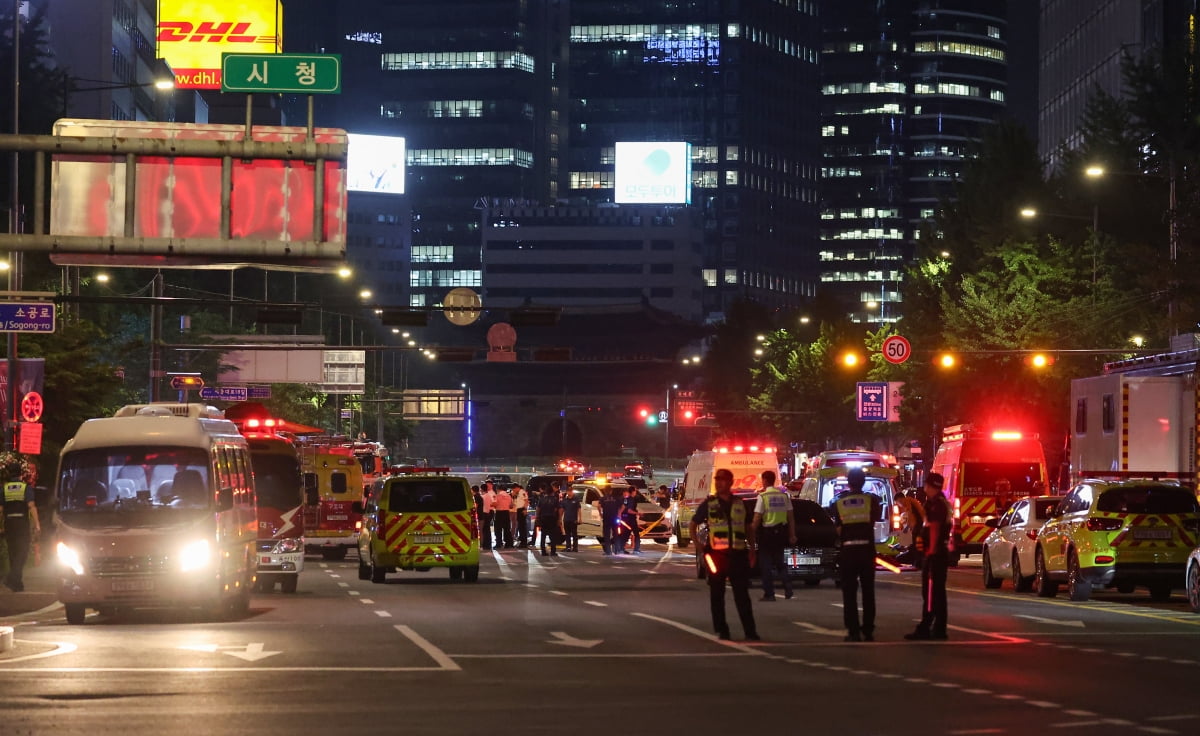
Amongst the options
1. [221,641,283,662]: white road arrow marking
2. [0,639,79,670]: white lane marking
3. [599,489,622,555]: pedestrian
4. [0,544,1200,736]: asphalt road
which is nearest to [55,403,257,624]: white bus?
[0,544,1200,736]: asphalt road

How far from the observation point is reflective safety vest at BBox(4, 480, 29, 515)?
3438cm

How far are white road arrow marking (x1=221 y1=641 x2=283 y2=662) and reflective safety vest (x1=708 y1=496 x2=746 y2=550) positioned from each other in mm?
4677

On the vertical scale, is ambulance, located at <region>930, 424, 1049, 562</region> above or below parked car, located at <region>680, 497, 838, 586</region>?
above

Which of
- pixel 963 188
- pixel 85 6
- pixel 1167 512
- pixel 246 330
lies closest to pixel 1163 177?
pixel 963 188

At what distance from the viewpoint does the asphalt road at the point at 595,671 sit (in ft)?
48.0

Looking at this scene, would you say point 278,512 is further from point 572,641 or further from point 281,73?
point 572,641

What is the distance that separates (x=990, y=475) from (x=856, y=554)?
25.0 metres

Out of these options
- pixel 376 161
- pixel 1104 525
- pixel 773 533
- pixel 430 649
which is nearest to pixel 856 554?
pixel 430 649

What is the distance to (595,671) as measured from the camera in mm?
18750

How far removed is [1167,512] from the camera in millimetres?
31969

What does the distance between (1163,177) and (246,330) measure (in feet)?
176

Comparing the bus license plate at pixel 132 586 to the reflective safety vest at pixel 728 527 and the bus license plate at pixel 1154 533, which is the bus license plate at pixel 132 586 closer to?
the reflective safety vest at pixel 728 527

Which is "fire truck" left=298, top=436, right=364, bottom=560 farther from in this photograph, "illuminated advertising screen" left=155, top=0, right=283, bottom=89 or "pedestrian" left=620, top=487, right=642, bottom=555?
"illuminated advertising screen" left=155, top=0, right=283, bottom=89

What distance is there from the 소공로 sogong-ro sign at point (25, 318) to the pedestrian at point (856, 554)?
65.7ft
